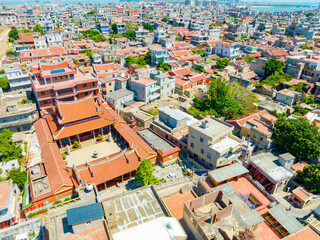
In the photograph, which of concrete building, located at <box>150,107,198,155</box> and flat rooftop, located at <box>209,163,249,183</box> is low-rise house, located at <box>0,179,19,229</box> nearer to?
concrete building, located at <box>150,107,198,155</box>

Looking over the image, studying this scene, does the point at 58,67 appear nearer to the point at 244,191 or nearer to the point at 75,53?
the point at 75,53

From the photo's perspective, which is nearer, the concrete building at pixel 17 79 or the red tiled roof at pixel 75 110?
the red tiled roof at pixel 75 110

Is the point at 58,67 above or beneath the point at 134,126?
above

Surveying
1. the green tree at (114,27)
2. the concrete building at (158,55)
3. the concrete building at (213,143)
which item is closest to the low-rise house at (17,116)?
the concrete building at (213,143)

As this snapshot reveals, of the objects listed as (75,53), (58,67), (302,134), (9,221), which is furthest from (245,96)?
(75,53)

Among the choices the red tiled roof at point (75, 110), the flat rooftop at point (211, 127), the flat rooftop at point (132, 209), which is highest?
the flat rooftop at point (211, 127)

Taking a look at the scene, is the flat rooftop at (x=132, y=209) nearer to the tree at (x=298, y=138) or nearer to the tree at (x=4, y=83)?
the tree at (x=298, y=138)
